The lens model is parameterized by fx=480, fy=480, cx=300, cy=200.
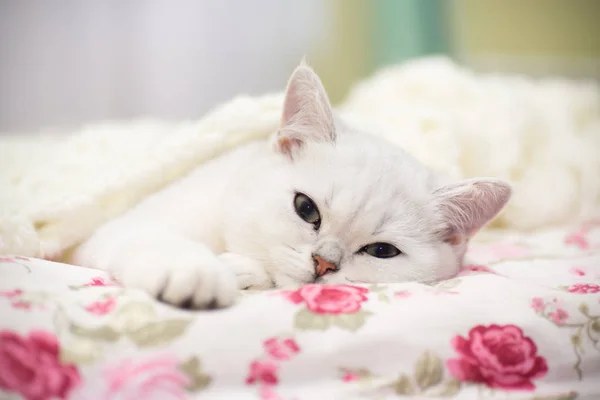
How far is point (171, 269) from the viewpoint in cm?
90

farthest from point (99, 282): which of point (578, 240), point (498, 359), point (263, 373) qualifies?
point (578, 240)

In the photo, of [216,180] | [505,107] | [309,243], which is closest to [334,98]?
[505,107]

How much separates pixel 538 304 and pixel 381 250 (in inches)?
14.2

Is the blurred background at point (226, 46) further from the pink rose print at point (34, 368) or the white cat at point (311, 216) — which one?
the pink rose print at point (34, 368)

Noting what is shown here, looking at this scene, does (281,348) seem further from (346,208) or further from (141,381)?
(346,208)

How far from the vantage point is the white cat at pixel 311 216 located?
1.11 m

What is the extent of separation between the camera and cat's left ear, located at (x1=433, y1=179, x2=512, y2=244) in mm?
1220

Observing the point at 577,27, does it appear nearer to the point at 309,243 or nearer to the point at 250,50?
the point at 250,50

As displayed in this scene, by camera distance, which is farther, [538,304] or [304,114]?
[304,114]

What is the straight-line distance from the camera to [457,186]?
125 centimetres

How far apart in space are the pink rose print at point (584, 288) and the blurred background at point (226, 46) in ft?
Result: 8.26

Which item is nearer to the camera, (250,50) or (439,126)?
(439,126)

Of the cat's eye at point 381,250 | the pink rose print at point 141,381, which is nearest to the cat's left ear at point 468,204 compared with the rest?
the cat's eye at point 381,250

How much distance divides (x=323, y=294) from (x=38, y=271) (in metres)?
0.59
